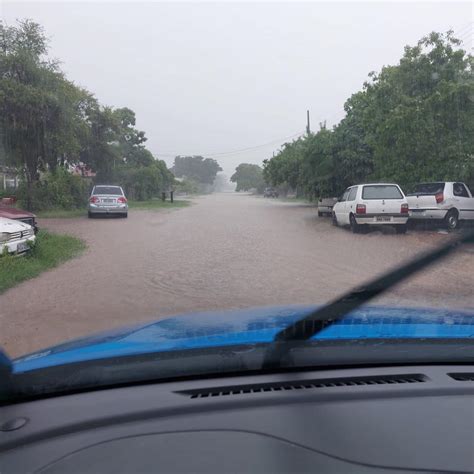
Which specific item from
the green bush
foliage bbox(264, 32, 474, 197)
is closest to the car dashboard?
foliage bbox(264, 32, 474, 197)

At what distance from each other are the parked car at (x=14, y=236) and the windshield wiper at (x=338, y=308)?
7.43 m

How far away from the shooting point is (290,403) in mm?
2229

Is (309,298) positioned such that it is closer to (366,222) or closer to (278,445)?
(278,445)

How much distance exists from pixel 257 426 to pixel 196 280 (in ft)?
21.6

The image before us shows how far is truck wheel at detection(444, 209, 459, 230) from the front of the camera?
15.5 m

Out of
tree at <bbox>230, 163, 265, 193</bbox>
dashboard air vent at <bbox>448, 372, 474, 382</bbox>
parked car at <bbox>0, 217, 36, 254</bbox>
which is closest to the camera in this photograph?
dashboard air vent at <bbox>448, 372, 474, 382</bbox>

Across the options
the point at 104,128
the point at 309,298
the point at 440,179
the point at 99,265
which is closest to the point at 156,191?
the point at 104,128

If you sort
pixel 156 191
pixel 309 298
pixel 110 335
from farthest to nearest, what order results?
pixel 156 191 → pixel 309 298 → pixel 110 335

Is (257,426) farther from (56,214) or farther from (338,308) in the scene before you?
(56,214)

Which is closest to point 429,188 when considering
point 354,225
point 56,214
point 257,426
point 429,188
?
point 429,188

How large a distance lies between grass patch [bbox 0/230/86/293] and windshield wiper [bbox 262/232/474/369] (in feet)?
19.3

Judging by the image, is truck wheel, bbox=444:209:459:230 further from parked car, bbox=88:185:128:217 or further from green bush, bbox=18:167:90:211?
green bush, bbox=18:167:90:211

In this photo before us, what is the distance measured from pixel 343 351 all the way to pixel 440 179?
16.1 m

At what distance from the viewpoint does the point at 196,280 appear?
8.59m
